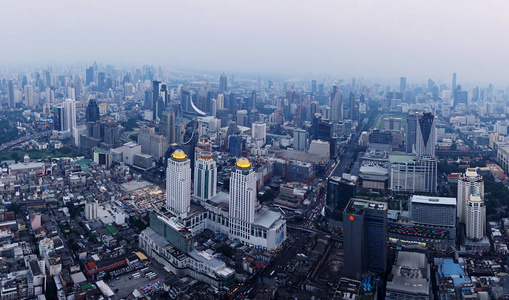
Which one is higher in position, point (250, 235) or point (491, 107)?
point (491, 107)

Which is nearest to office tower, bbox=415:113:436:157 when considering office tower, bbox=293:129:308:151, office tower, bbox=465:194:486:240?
office tower, bbox=293:129:308:151

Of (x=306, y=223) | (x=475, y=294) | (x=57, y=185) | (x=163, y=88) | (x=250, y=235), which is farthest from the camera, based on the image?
(x=163, y=88)

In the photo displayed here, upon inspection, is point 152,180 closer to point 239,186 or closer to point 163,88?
point 239,186

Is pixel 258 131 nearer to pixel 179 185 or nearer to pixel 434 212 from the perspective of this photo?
pixel 179 185

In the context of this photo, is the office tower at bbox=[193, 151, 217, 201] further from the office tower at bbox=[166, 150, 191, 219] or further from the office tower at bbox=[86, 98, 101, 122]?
the office tower at bbox=[86, 98, 101, 122]

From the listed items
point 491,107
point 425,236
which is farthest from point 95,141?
point 491,107

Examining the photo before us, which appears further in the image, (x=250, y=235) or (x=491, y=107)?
(x=491, y=107)

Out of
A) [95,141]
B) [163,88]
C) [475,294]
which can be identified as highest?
[163,88]
